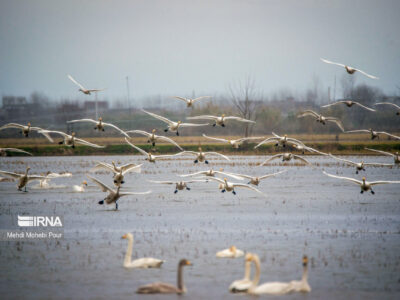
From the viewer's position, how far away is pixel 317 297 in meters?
13.7

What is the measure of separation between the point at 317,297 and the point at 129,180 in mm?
25298

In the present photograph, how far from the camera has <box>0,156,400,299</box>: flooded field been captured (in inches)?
583

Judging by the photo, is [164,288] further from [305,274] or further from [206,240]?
[206,240]

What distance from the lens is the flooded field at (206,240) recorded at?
14.8 metres

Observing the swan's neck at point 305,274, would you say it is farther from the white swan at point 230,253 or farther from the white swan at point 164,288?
the white swan at point 230,253

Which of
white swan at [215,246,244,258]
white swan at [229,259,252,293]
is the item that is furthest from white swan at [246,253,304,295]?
white swan at [215,246,244,258]

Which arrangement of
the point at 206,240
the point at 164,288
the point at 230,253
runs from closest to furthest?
1. the point at 164,288
2. the point at 230,253
3. the point at 206,240

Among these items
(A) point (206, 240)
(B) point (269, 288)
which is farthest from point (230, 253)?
(B) point (269, 288)

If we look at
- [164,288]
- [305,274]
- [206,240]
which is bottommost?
[164,288]

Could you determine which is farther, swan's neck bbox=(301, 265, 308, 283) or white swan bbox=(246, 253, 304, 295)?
swan's neck bbox=(301, 265, 308, 283)

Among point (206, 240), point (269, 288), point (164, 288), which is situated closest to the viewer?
point (269, 288)

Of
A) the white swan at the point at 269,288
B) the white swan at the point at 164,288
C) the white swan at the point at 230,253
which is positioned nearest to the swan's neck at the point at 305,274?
the white swan at the point at 269,288

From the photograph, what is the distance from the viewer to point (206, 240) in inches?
773

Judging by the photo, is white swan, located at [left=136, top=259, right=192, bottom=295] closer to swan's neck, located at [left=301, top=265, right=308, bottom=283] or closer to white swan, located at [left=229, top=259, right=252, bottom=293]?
white swan, located at [left=229, top=259, right=252, bottom=293]
